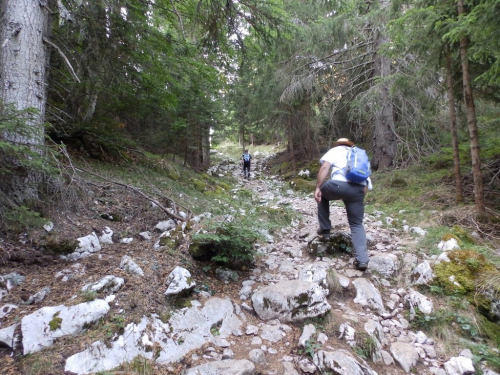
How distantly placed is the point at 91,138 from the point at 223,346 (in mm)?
6853

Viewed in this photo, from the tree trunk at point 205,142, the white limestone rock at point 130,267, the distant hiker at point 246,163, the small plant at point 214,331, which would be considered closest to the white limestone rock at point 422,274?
the small plant at point 214,331

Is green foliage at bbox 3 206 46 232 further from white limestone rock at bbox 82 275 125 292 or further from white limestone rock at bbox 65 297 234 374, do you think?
white limestone rock at bbox 65 297 234 374

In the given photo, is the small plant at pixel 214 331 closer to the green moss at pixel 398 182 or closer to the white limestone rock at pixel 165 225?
the white limestone rock at pixel 165 225

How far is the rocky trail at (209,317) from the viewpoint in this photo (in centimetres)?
215

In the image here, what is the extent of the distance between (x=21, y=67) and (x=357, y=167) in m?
4.80

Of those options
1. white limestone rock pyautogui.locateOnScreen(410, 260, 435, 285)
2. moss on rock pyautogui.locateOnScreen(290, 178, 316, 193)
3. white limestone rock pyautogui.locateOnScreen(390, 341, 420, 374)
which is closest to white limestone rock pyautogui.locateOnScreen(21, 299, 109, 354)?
white limestone rock pyautogui.locateOnScreen(390, 341, 420, 374)

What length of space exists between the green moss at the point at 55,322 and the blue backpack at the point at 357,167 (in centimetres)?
368

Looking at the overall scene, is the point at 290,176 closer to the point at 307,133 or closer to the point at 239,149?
the point at 307,133

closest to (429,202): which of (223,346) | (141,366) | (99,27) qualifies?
(223,346)

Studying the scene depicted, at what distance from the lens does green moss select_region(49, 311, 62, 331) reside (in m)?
2.19

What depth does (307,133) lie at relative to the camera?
14711 mm

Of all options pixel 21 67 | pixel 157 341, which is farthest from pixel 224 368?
pixel 21 67

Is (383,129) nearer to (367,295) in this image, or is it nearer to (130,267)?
(367,295)

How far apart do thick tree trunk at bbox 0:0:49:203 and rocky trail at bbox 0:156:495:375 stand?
0.95 m
